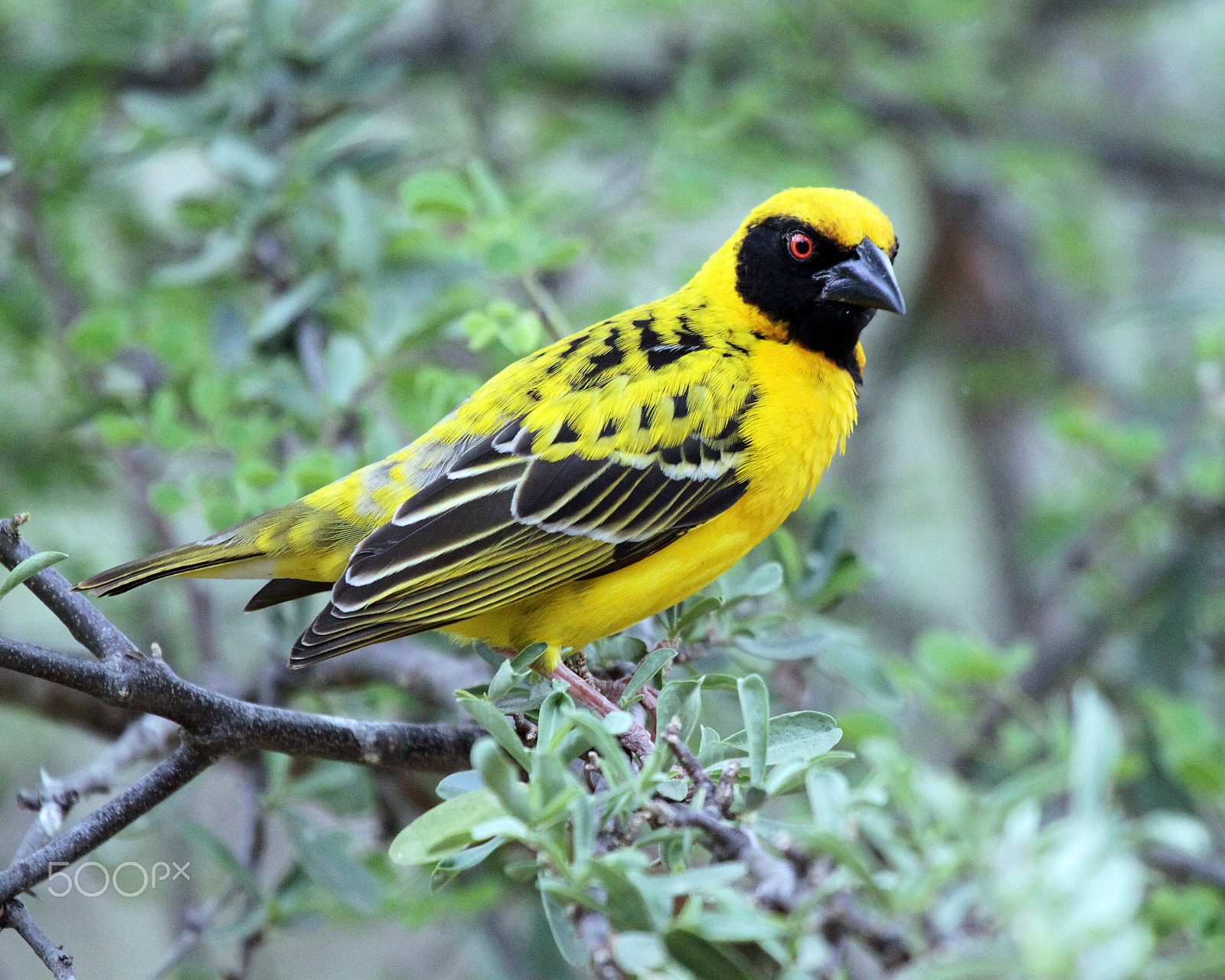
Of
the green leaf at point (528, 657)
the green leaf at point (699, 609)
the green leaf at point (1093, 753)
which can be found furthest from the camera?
the green leaf at point (699, 609)

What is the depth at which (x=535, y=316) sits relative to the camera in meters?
2.56

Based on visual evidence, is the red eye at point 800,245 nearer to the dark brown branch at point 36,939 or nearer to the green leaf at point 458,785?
the green leaf at point 458,785

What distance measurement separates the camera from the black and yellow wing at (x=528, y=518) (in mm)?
2209

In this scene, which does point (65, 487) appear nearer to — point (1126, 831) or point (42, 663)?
point (42, 663)

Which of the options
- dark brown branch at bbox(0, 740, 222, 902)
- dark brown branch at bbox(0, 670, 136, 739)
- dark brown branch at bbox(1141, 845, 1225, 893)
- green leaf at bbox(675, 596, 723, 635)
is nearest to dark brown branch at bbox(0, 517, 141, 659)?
dark brown branch at bbox(0, 740, 222, 902)

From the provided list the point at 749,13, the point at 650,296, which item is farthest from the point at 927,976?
Answer: the point at 749,13

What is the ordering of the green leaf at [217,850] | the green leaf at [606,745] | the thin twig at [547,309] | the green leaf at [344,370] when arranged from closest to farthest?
the green leaf at [606,745], the green leaf at [217,850], the green leaf at [344,370], the thin twig at [547,309]

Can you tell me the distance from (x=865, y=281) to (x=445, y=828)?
5.63 feet

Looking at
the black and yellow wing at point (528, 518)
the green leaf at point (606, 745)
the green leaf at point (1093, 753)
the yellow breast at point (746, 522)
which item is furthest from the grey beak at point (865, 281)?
the green leaf at point (1093, 753)

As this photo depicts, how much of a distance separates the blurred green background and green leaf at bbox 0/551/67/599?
40.5 inches

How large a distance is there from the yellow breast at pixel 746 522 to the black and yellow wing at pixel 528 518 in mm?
37

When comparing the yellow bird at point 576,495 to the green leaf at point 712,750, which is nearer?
the green leaf at point 712,750

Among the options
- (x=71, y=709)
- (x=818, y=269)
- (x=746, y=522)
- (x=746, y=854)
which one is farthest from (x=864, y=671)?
(x=71, y=709)

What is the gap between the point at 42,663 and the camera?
4.40 ft
